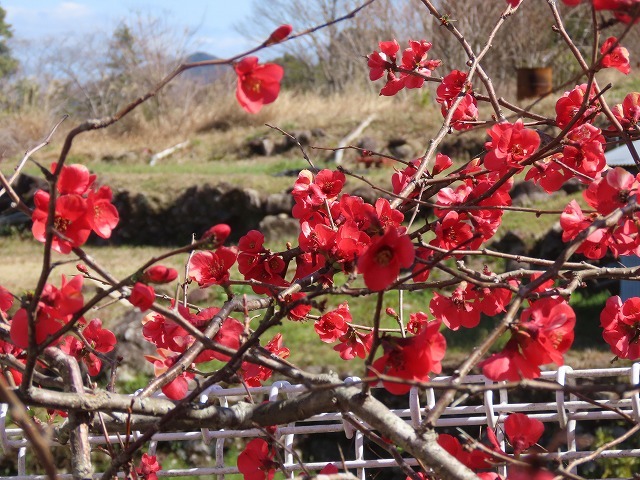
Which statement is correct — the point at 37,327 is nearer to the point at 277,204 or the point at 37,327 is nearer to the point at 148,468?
the point at 148,468

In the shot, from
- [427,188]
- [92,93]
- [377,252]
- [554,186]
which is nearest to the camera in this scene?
[377,252]

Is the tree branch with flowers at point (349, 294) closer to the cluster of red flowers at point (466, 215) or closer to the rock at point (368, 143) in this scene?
the cluster of red flowers at point (466, 215)

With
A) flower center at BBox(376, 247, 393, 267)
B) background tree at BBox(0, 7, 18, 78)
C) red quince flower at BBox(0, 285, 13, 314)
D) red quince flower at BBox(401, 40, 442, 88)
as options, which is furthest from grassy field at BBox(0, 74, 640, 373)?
background tree at BBox(0, 7, 18, 78)

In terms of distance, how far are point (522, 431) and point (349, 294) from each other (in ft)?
1.02

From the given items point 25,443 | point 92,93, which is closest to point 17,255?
point 25,443

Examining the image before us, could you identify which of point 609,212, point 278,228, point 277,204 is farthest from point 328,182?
point 277,204

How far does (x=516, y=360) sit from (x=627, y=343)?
1.21ft

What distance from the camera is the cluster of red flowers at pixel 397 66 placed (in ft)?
4.44

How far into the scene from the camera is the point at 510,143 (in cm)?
100

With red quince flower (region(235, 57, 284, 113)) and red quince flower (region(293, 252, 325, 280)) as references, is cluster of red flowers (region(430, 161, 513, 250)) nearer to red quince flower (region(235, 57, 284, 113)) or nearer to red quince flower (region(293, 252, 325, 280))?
red quince flower (region(293, 252, 325, 280))

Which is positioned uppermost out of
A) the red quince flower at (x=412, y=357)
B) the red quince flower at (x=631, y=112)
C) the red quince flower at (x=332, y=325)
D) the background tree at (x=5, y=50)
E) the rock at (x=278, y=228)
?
the background tree at (x=5, y=50)

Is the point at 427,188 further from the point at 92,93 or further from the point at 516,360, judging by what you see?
the point at 92,93

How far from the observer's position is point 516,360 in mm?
688

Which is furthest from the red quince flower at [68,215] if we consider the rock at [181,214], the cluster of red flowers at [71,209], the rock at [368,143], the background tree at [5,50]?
the background tree at [5,50]
